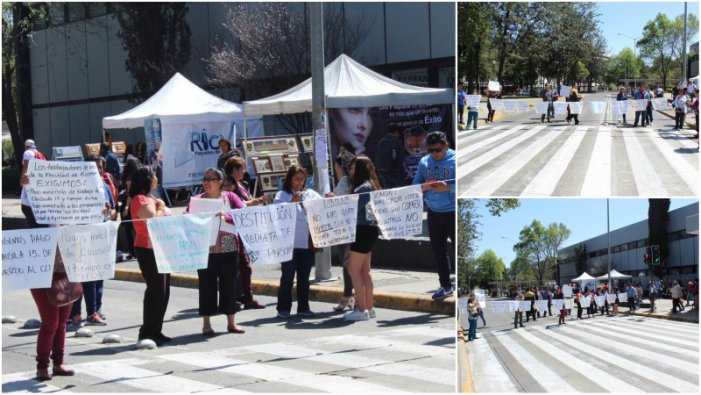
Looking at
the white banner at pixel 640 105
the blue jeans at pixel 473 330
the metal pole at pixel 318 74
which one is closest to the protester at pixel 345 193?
the metal pole at pixel 318 74

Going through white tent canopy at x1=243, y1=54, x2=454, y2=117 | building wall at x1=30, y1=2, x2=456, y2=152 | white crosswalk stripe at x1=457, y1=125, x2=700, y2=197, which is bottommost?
white crosswalk stripe at x1=457, y1=125, x2=700, y2=197

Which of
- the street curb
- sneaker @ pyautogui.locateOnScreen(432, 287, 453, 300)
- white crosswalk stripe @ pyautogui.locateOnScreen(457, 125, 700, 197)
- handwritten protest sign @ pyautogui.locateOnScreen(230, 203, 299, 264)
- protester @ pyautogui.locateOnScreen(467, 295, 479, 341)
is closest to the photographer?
protester @ pyautogui.locateOnScreen(467, 295, 479, 341)

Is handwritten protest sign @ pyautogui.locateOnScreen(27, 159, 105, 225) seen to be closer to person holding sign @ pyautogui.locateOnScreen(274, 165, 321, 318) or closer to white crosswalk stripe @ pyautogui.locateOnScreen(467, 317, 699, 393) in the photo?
person holding sign @ pyautogui.locateOnScreen(274, 165, 321, 318)

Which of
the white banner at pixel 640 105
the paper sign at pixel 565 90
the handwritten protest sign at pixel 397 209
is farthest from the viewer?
the white banner at pixel 640 105

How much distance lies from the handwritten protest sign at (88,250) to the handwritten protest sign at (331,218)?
221 cm

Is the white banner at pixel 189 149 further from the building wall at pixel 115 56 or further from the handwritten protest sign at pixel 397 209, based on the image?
the handwritten protest sign at pixel 397 209

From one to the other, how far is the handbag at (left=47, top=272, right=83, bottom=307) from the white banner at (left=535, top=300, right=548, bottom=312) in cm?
442

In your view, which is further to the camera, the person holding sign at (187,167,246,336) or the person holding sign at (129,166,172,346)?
the person holding sign at (187,167,246,336)

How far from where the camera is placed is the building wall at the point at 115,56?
27.1 meters

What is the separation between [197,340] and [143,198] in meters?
1.68

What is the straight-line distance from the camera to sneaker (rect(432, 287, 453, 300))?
10359 millimetres

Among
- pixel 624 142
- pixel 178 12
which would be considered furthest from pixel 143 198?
pixel 178 12

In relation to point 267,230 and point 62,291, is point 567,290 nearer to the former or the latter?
point 62,291


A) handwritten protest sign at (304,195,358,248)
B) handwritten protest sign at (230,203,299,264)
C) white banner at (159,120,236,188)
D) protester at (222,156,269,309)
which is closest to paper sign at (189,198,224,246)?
handwritten protest sign at (230,203,299,264)
